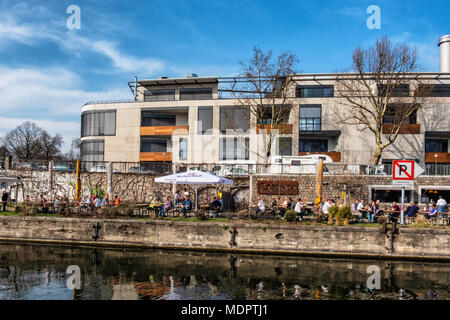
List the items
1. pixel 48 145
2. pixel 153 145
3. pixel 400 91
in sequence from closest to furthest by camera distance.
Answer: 1. pixel 400 91
2. pixel 153 145
3. pixel 48 145

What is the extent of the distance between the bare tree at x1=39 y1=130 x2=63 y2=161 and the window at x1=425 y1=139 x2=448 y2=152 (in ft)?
206

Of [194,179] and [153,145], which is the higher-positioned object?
[153,145]

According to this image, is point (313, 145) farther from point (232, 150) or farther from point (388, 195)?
point (388, 195)

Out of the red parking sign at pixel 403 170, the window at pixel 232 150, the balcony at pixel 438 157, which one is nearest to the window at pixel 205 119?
the window at pixel 232 150

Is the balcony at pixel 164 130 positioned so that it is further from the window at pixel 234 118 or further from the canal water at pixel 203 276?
the canal water at pixel 203 276

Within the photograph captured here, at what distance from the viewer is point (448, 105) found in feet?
129

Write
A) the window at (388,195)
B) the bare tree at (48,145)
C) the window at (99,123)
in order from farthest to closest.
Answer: the bare tree at (48,145) < the window at (99,123) < the window at (388,195)

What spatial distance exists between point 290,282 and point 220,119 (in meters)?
30.8

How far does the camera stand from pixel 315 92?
42.7m

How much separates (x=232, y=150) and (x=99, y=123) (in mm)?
17050

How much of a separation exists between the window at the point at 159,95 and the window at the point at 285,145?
1527cm

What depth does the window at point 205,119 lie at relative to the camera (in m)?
44.9

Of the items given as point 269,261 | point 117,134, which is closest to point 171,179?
point 269,261

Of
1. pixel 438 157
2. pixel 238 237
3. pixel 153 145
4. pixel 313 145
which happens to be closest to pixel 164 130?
pixel 153 145
